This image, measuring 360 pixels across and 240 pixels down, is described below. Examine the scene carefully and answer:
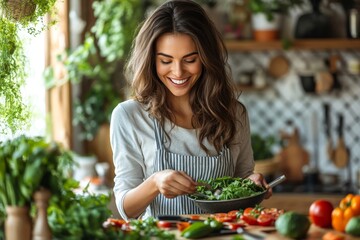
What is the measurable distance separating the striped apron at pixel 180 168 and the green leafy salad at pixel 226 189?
0.30 feet

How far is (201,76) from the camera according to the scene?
345 cm

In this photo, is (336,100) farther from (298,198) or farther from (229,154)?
(229,154)

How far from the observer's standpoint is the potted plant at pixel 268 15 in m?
6.18

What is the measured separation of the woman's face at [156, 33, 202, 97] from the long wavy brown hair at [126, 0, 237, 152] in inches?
1.0

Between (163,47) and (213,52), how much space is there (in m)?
0.21

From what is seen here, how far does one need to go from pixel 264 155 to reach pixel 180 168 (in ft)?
9.58

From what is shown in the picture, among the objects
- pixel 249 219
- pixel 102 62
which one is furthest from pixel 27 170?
pixel 102 62

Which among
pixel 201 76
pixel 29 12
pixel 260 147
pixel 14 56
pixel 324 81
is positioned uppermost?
pixel 29 12

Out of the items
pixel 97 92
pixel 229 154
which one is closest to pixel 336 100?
pixel 97 92

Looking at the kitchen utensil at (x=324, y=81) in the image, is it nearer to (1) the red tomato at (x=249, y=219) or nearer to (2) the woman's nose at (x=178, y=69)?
(2) the woman's nose at (x=178, y=69)

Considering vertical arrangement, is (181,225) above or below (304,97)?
below

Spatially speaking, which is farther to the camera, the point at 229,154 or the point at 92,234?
the point at 229,154

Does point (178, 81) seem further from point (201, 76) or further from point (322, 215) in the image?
point (322, 215)

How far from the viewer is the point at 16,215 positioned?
2.48 meters
